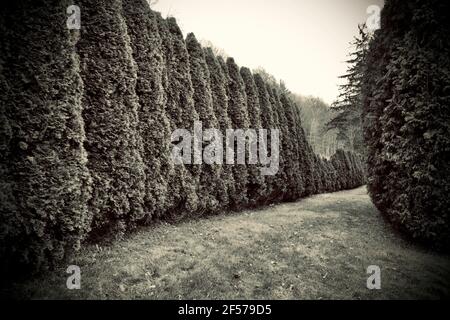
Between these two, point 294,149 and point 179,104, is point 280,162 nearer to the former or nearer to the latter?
point 294,149

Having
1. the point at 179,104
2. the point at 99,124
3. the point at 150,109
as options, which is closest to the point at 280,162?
the point at 179,104

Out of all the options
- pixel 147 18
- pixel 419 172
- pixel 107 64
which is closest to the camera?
pixel 107 64

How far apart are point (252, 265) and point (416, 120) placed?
4550mm

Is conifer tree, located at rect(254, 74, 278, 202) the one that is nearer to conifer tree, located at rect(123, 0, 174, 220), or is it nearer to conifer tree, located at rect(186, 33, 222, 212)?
conifer tree, located at rect(186, 33, 222, 212)

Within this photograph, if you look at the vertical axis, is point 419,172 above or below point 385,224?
above

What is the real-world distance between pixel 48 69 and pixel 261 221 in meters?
5.70

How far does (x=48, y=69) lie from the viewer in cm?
373

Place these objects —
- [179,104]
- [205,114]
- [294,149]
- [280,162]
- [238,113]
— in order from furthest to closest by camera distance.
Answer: [294,149] < [280,162] < [238,113] < [205,114] < [179,104]

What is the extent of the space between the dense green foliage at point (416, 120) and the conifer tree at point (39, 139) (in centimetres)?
633

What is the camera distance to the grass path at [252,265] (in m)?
3.41

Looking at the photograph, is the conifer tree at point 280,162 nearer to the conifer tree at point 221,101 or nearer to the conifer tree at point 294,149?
the conifer tree at point 294,149

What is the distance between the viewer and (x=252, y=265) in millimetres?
4238

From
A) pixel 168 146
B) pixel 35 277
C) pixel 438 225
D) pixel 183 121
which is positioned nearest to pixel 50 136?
pixel 35 277

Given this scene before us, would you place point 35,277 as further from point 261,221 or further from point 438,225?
point 438,225
